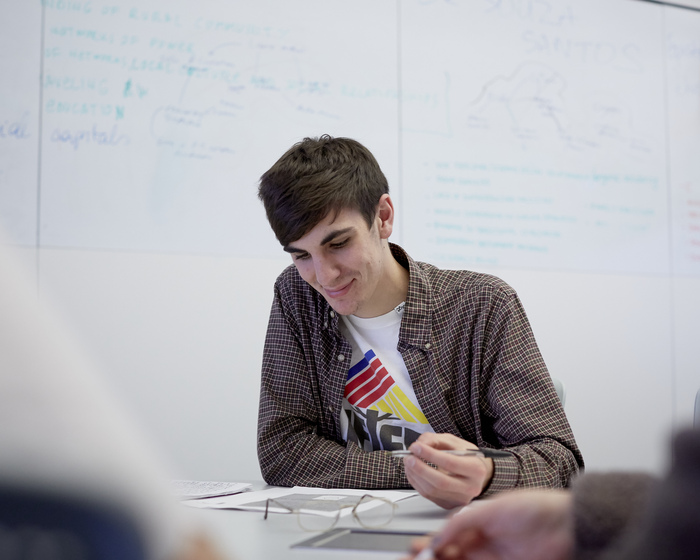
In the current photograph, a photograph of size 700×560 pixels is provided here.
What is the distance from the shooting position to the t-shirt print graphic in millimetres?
1564

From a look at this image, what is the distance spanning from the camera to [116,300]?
8.00 feet

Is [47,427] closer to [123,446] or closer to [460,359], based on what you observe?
[123,446]

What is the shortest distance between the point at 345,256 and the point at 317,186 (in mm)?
152

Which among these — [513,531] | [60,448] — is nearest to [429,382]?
[513,531]

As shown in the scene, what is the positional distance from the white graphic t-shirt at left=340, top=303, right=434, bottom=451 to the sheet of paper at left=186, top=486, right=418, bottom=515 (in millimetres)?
212

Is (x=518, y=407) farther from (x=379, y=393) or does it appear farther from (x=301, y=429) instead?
(x=301, y=429)

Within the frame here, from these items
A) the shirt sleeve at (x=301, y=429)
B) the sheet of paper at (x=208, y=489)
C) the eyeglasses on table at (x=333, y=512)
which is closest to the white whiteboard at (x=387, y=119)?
the shirt sleeve at (x=301, y=429)

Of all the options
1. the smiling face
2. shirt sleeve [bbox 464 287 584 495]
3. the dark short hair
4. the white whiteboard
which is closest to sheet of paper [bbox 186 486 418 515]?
shirt sleeve [bbox 464 287 584 495]

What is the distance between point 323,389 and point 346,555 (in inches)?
34.3

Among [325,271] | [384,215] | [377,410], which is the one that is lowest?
[377,410]

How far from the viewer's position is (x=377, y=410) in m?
1.58

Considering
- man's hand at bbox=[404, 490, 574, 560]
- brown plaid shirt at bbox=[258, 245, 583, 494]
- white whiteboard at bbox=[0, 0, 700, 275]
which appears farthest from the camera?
white whiteboard at bbox=[0, 0, 700, 275]

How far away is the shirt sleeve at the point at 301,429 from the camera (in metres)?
1.40

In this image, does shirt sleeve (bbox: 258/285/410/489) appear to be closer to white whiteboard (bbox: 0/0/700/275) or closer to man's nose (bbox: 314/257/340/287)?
man's nose (bbox: 314/257/340/287)
